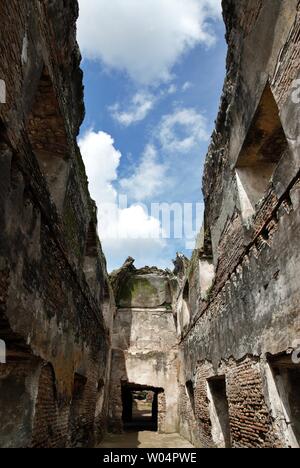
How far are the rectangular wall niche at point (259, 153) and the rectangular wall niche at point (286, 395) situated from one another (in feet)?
7.02

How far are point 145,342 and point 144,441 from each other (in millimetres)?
3940

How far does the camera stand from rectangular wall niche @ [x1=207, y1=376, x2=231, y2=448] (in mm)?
7004

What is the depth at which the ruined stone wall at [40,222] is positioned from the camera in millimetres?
3344

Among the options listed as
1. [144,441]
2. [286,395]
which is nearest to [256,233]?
[286,395]

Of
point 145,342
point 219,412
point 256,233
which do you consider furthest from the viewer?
point 145,342

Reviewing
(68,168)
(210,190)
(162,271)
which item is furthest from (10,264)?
(162,271)

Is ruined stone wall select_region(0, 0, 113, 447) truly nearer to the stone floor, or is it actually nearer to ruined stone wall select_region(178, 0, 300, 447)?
ruined stone wall select_region(178, 0, 300, 447)

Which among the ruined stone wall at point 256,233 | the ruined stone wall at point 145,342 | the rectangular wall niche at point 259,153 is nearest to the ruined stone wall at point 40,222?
the ruined stone wall at point 256,233

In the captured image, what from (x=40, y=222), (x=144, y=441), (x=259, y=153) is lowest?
(x=144, y=441)

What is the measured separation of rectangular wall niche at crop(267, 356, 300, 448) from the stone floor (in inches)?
265

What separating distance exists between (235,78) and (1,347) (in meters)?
5.22

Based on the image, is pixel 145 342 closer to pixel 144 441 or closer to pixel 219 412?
pixel 144 441

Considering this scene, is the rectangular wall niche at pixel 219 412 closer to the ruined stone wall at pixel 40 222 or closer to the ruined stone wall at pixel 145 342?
the ruined stone wall at pixel 40 222

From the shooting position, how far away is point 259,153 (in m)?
5.61
